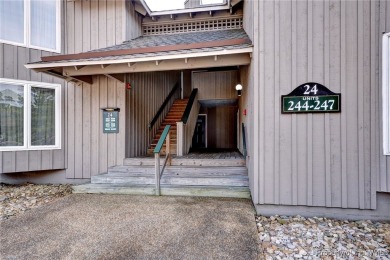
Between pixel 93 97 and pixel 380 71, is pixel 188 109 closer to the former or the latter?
pixel 93 97

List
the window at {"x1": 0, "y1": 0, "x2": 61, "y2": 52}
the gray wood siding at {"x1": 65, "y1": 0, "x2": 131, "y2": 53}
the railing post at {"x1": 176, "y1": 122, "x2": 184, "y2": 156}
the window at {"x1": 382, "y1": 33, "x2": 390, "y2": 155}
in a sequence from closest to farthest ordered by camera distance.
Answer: the window at {"x1": 382, "y1": 33, "x2": 390, "y2": 155}
the window at {"x1": 0, "y1": 0, "x2": 61, "y2": 52}
the gray wood siding at {"x1": 65, "y1": 0, "x2": 131, "y2": 53}
the railing post at {"x1": 176, "y1": 122, "x2": 184, "y2": 156}

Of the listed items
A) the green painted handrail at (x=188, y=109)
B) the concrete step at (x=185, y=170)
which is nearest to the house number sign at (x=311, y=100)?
the concrete step at (x=185, y=170)

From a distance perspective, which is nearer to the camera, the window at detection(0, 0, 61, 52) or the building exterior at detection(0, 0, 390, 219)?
the building exterior at detection(0, 0, 390, 219)

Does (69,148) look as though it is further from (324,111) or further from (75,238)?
(324,111)

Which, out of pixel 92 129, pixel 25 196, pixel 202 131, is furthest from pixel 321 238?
pixel 202 131

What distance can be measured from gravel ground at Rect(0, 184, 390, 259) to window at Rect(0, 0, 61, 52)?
4.25 m

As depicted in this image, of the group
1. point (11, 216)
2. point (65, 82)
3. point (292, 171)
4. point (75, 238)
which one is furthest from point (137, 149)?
point (292, 171)

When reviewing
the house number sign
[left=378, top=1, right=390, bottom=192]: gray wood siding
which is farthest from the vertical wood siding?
the house number sign

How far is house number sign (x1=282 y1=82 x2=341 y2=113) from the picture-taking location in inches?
133

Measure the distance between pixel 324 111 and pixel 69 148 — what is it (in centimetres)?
627

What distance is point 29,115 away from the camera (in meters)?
5.32

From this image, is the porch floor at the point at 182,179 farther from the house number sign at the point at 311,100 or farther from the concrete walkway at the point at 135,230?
the house number sign at the point at 311,100

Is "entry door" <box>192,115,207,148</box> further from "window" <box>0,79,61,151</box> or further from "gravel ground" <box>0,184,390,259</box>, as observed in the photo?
"gravel ground" <box>0,184,390,259</box>

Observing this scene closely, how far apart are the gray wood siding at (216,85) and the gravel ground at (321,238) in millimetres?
6172
